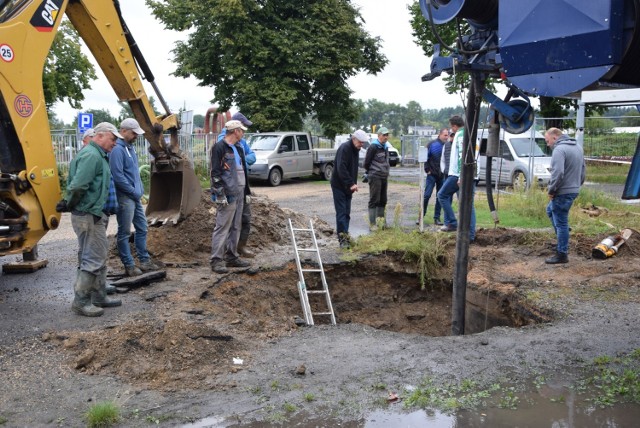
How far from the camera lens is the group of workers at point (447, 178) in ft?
27.1

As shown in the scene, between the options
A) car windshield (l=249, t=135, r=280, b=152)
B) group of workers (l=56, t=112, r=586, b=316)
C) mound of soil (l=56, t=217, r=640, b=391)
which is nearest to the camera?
mound of soil (l=56, t=217, r=640, b=391)

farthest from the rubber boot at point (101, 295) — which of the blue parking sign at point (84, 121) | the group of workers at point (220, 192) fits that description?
the blue parking sign at point (84, 121)

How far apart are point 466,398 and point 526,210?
9.21 m

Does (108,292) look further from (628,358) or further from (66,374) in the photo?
(628,358)

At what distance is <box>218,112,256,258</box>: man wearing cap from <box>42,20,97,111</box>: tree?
22.2 m

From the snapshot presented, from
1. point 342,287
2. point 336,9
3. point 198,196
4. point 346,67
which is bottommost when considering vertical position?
point 342,287

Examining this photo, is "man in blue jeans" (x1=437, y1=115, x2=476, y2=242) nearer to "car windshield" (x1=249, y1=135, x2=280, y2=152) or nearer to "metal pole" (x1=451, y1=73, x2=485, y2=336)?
"metal pole" (x1=451, y1=73, x2=485, y2=336)

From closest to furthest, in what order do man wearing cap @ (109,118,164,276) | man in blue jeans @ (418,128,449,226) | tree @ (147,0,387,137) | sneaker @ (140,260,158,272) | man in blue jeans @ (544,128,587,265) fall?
man wearing cap @ (109,118,164,276)
man in blue jeans @ (544,128,587,265)
sneaker @ (140,260,158,272)
man in blue jeans @ (418,128,449,226)
tree @ (147,0,387,137)

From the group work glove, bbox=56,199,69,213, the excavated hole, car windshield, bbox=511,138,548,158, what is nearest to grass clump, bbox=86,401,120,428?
work glove, bbox=56,199,69,213

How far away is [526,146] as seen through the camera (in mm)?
20234

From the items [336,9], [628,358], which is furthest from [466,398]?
[336,9]

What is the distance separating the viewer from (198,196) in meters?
9.88

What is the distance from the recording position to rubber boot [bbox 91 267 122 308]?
261 inches

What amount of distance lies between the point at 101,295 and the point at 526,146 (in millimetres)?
16856
